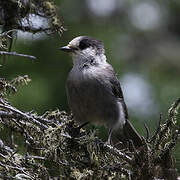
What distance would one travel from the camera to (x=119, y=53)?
10.1 metres

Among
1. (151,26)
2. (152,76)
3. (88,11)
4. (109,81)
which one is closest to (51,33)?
(109,81)

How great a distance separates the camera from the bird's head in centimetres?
528

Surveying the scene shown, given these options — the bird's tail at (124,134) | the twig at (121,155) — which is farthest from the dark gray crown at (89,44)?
the twig at (121,155)

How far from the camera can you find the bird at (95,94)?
4.95 metres

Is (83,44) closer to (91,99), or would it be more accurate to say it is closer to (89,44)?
(89,44)

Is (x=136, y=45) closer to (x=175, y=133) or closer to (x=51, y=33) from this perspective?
(x=51, y=33)

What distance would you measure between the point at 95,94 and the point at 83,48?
0.61 meters

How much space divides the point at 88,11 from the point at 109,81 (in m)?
5.56

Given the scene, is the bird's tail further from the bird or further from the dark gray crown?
the dark gray crown

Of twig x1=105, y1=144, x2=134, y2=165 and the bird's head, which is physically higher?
the bird's head

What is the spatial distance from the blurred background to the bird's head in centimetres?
36

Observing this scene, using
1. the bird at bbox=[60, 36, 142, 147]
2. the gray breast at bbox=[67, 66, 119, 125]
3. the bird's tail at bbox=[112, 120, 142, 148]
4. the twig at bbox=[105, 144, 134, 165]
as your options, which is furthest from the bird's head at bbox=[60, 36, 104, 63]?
the twig at bbox=[105, 144, 134, 165]

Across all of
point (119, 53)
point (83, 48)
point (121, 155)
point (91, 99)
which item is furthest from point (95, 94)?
point (119, 53)

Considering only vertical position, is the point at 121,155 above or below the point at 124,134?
above
